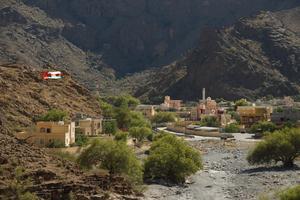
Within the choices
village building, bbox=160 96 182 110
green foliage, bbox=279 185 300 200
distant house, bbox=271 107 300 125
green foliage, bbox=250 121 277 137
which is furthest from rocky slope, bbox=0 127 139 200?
village building, bbox=160 96 182 110

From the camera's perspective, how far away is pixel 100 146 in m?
57.0

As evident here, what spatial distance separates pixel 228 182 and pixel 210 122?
77688 millimetres

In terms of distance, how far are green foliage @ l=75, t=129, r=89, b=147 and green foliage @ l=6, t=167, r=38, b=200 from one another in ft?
109

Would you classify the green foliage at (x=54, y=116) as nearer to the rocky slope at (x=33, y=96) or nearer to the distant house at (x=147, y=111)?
Result: the rocky slope at (x=33, y=96)

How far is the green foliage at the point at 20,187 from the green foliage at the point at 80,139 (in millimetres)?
33162

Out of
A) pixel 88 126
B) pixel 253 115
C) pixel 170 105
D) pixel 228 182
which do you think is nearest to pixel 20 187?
pixel 228 182

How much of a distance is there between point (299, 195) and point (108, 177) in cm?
1508

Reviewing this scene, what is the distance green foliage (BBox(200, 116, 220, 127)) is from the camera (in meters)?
142

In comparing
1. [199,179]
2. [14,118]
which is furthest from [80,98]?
[199,179]

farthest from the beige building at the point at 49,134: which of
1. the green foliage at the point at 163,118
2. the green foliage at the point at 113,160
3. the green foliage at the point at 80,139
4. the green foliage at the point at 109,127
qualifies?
the green foliage at the point at 163,118

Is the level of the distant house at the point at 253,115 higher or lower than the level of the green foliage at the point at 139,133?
higher

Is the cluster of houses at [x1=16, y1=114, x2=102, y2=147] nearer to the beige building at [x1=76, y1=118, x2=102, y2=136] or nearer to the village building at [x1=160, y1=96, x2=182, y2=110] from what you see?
the beige building at [x1=76, y1=118, x2=102, y2=136]

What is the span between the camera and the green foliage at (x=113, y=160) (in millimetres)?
55044

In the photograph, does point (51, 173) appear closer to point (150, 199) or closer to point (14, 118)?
point (150, 199)
